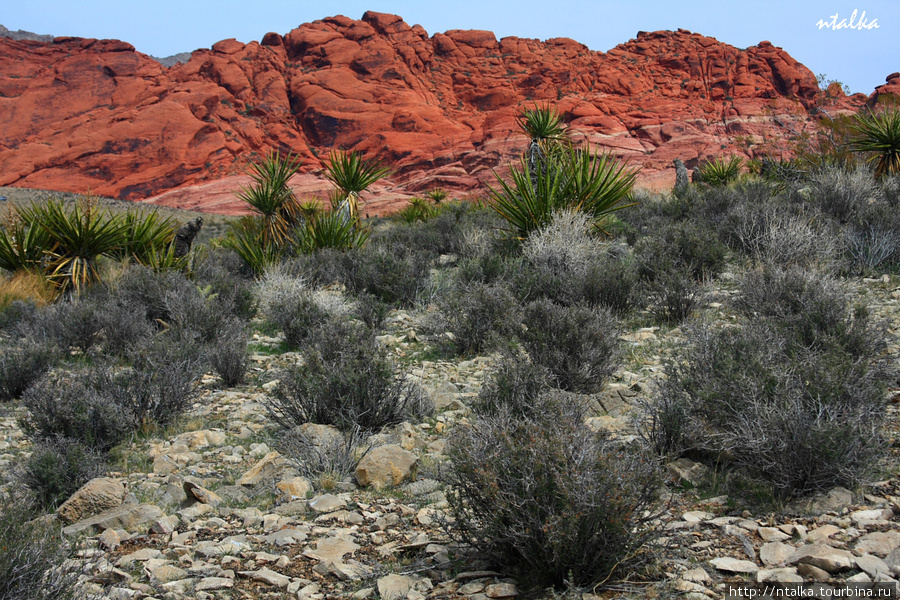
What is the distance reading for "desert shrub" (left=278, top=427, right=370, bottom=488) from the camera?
3727 millimetres

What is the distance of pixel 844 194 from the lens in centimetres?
1005

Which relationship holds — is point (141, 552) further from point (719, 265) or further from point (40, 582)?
point (719, 265)

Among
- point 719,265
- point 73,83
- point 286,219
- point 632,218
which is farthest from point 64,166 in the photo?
point 719,265

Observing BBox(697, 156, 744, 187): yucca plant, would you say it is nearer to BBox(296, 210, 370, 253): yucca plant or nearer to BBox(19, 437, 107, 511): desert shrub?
BBox(296, 210, 370, 253): yucca plant

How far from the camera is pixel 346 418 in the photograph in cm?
438

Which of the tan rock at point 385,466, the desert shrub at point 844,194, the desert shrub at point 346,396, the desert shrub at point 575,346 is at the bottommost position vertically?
the tan rock at point 385,466

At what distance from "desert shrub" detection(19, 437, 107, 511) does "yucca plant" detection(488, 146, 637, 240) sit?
6.95 meters

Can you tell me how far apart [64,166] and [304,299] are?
64435mm

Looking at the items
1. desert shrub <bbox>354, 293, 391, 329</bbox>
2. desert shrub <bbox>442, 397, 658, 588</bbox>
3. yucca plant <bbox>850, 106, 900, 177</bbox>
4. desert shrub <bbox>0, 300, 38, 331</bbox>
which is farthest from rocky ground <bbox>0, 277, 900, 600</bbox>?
→ yucca plant <bbox>850, 106, 900, 177</bbox>

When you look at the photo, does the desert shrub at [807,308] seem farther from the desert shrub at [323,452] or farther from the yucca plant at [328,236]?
the yucca plant at [328,236]

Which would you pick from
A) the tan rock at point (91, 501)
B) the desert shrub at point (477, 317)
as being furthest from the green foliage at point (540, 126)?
the tan rock at point (91, 501)

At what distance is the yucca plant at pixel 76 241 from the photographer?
942 centimetres

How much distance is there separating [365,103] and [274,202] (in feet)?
190

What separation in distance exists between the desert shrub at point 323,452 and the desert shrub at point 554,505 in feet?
4.32
